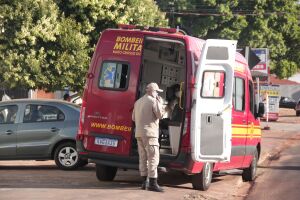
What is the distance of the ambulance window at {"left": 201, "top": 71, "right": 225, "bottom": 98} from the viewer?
36.5 feet

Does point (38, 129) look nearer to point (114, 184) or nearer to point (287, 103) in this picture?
point (114, 184)

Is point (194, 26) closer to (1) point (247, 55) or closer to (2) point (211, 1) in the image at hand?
(2) point (211, 1)

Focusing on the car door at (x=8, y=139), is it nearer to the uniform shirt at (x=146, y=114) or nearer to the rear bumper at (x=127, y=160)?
the rear bumper at (x=127, y=160)

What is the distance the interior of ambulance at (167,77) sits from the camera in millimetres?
11711

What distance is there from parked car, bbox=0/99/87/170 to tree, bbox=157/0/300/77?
1314 inches

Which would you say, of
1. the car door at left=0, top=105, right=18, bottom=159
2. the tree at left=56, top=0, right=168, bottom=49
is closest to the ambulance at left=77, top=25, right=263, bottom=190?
the car door at left=0, top=105, right=18, bottom=159

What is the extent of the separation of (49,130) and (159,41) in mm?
4177

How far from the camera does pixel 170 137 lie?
38.8ft

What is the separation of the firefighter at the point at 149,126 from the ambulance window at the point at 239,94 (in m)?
2.14

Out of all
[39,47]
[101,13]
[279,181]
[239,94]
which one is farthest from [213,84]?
[101,13]

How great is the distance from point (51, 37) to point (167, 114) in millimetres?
9862

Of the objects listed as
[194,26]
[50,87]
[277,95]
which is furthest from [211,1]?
[50,87]

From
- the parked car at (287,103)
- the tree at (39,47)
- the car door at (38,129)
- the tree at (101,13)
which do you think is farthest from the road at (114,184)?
the parked car at (287,103)

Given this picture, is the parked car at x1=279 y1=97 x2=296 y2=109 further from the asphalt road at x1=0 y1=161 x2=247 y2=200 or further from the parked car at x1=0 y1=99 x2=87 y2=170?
the parked car at x1=0 y1=99 x2=87 y2=170
